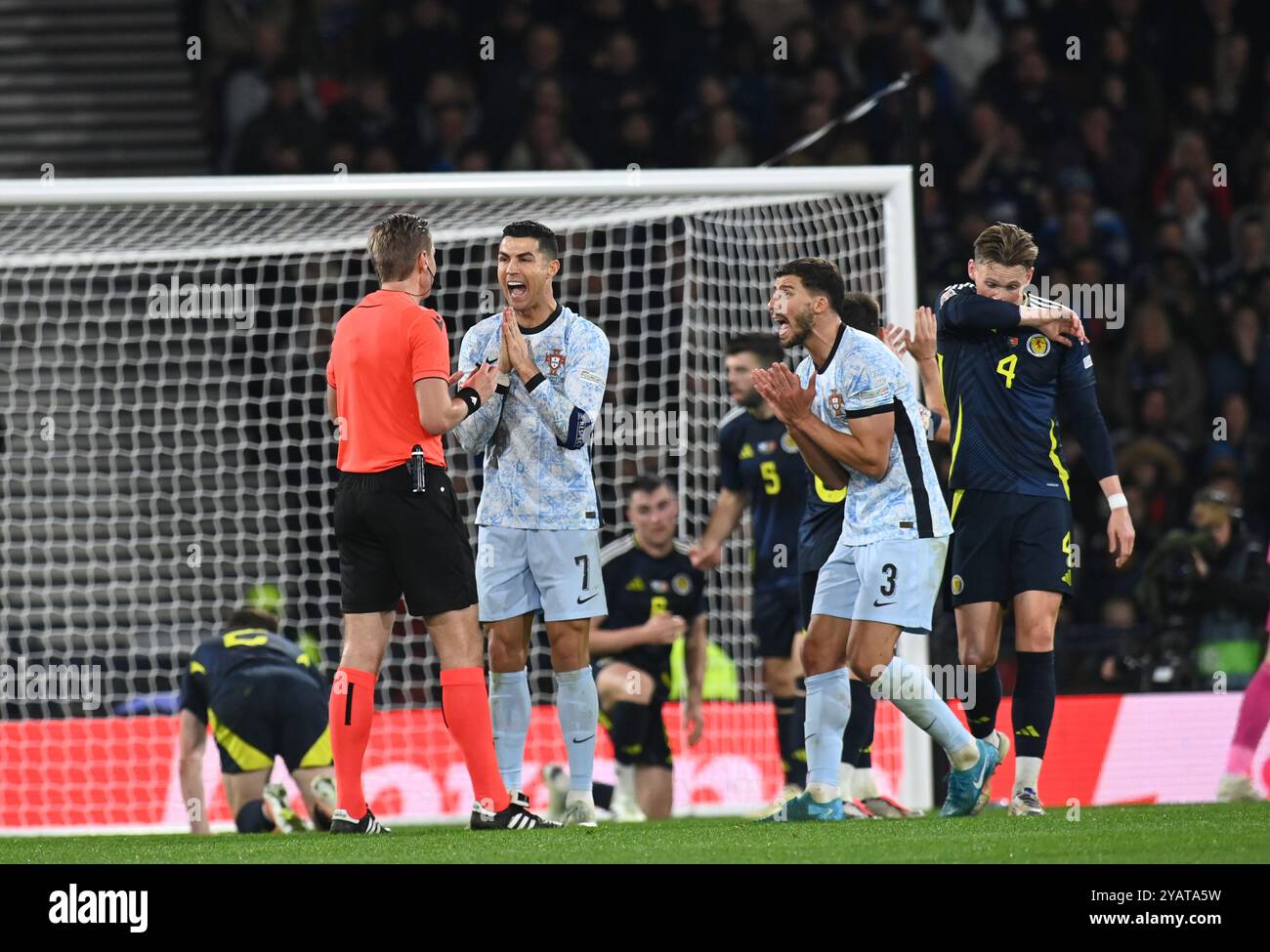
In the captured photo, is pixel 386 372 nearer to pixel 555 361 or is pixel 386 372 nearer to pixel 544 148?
pixel 555 361

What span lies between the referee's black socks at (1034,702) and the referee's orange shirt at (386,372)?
87.1 inches

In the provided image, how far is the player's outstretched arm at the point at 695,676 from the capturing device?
874cm

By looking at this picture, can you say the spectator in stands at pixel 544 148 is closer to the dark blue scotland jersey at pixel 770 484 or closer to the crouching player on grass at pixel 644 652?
the crouching player on grass at pixel 644 652

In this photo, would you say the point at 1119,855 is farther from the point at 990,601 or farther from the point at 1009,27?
the point at 1009,27

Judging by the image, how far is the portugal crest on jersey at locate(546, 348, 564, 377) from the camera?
6430mm

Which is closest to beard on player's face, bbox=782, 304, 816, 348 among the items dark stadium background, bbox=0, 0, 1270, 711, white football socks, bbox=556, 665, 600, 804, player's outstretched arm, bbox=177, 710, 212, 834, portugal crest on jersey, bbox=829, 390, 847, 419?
portugal crest on jersey, bbox=829, 390, 847, 419

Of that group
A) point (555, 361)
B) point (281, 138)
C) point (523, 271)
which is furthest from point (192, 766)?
point (281, 138)

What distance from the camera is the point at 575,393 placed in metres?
6.36

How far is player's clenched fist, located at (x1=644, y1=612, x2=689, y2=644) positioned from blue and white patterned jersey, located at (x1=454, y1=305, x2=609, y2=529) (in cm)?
211

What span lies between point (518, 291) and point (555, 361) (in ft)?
0.91

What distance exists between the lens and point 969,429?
6609 millimetres

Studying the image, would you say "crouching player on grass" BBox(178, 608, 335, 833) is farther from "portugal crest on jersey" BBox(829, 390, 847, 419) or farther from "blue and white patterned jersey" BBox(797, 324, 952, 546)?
"portugal crest on jersey" BBox(829, 390, 847, 419)

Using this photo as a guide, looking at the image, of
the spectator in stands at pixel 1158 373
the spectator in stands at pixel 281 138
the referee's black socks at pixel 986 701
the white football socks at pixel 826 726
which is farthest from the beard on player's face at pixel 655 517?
the spectator in stands at pixel 281 138
